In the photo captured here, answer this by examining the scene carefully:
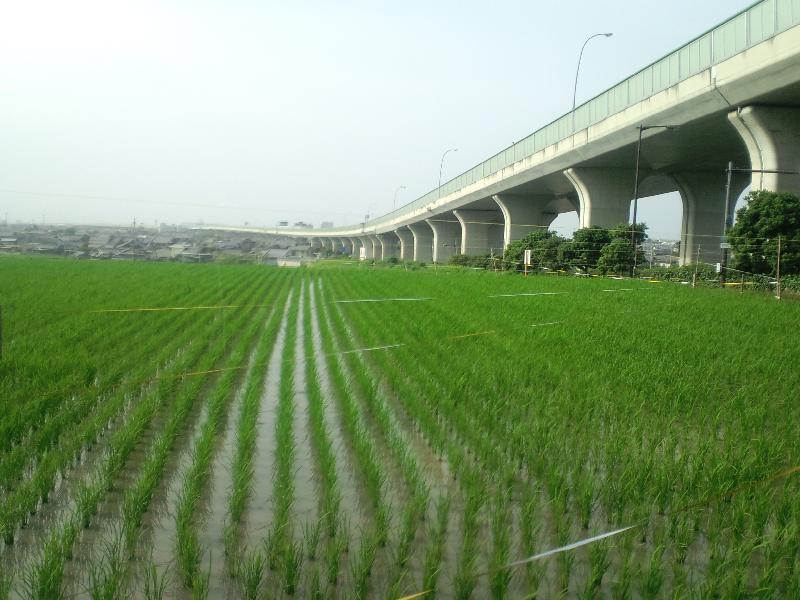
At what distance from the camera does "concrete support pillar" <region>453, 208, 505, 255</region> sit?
4881 cm

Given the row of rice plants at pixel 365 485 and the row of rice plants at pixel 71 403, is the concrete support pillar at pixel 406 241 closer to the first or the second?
the row of rice plants at pixel 71 403

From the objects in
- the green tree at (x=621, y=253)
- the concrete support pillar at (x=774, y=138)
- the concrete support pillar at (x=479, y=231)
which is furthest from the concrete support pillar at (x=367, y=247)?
the concrete support pillar at (x=774, y=138)

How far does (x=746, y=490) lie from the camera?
4043 millimetres

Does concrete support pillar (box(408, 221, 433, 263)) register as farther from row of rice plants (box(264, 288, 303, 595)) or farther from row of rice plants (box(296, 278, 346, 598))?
row of rice plants (box(296, 278, 346, 598))

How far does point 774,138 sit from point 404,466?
18.0m

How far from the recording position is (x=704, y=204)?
112 ft

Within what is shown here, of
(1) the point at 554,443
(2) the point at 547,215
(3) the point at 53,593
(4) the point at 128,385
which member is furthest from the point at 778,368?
(2) the point at 547,215

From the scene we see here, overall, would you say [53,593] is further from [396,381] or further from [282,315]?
[282,315]

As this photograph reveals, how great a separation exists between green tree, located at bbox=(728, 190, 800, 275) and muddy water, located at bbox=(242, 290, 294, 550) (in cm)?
1451

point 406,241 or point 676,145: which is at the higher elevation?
point 676,145

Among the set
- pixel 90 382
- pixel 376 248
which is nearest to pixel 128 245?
pixel 90 382

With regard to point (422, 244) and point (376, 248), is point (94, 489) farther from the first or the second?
point (376, 248)

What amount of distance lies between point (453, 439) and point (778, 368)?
13.0 feet

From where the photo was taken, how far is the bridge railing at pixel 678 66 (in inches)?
A: 652
